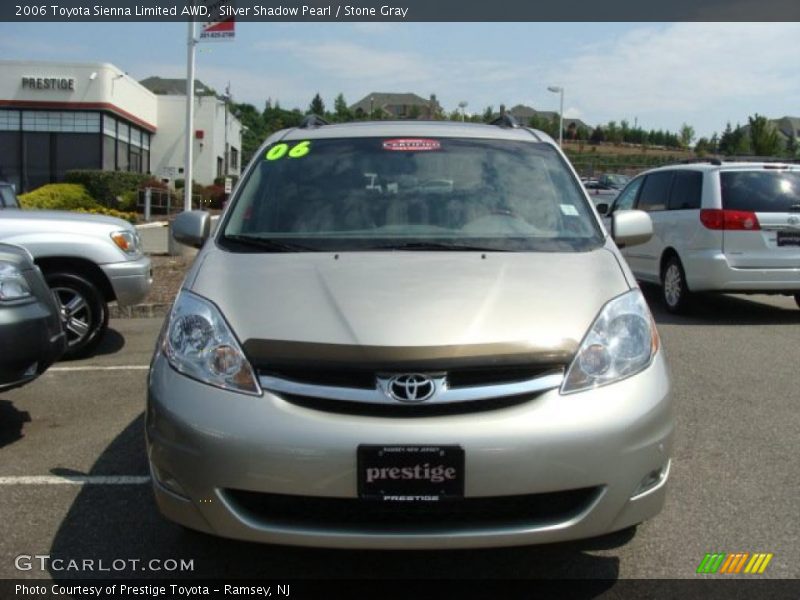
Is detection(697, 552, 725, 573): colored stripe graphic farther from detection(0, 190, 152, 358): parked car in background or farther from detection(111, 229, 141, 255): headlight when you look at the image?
detection(111, 229, 141, 255): headlight

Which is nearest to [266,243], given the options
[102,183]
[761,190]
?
[761,190]

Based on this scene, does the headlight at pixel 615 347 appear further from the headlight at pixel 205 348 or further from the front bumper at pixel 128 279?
the front bumper at pixel 128 279

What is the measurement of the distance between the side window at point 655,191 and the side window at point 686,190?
164 mm

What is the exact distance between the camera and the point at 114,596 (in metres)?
3.06

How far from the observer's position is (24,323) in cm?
476

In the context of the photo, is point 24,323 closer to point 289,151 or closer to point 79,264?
point 289,151

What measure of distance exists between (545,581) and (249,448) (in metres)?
1.27

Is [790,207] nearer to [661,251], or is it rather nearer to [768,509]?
[661,251]

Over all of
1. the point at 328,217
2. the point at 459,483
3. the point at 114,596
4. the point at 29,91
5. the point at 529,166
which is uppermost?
the point at 29,91

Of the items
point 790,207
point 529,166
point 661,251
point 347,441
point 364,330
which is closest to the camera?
point 347,441

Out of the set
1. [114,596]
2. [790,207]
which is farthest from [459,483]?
[790,207]

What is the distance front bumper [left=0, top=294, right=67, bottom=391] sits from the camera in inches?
182

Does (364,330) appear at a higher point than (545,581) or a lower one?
higher

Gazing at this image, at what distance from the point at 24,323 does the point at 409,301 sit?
2.74 meters
